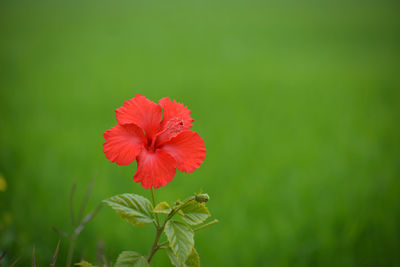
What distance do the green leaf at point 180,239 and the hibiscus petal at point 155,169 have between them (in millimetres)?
104

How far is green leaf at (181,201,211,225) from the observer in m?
0.79

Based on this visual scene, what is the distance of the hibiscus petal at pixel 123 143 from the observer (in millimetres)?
757

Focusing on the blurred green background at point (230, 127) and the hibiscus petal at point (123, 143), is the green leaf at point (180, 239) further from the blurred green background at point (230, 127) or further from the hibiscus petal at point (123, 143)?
the blurred green background at point (230, 127)

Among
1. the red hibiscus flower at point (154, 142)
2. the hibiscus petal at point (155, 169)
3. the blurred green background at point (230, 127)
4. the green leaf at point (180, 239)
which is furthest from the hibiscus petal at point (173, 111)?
the blurred green background at point (230, 127)

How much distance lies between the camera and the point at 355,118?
3.81m

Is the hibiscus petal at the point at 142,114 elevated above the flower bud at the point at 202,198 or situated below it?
above

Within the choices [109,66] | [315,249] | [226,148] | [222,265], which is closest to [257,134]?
[226,148]

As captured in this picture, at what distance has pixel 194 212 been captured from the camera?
0.82 metres

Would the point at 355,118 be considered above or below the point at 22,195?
above

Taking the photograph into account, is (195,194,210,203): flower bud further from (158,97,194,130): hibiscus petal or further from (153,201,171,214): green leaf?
(158,97,194,130): hibiscus petal

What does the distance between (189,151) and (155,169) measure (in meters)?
0.09

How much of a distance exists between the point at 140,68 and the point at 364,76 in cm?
335

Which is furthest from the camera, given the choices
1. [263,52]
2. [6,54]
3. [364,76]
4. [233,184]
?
[263,52]

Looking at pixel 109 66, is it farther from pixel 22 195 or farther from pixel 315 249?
pixel 315 249
